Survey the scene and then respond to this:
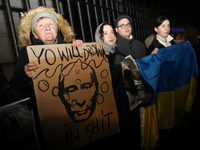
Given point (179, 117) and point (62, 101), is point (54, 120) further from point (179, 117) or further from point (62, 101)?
point (179, 117)

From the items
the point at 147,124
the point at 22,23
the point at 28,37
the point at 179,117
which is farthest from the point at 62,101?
the point at 179,117

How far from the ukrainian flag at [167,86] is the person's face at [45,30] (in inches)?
31.5

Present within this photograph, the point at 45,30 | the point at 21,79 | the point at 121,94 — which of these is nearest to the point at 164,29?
the point at 121,94

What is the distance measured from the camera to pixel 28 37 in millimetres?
1066

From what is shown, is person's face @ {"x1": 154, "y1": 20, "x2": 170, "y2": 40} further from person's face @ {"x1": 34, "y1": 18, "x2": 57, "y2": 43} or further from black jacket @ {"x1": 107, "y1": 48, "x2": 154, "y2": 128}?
person's face @ {"x1": 34, "y1": 18, "x2": 57, "y2": 43}

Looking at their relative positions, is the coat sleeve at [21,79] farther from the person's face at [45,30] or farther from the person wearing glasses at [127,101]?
the person wearing glasses at [127,101]

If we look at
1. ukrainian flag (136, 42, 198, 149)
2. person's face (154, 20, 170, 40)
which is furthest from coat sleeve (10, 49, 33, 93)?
person's face (154, 20, 170, 40)

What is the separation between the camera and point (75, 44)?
0.92 meters

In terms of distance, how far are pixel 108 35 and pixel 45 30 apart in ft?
2.12

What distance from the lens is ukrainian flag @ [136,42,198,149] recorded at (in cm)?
126

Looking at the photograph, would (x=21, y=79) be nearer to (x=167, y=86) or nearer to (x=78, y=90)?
(x=78, y=90)

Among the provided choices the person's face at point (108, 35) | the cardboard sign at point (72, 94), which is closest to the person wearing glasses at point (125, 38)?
the person's face at point (108, 35)

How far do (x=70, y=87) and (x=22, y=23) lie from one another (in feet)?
2.42

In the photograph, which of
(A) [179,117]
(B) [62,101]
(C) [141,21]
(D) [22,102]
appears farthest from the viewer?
(C) [141,21]
